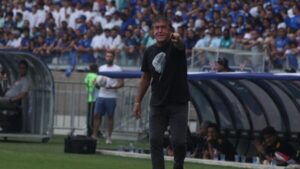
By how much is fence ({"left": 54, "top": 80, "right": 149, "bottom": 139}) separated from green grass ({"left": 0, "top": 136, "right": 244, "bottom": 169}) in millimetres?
6341

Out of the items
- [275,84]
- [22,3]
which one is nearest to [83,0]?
[22,3]

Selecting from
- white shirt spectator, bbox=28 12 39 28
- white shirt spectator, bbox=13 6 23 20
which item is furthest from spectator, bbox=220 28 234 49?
white shirt spectator, bbox=13 6 23 20

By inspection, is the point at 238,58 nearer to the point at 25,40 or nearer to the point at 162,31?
the point at 25,40

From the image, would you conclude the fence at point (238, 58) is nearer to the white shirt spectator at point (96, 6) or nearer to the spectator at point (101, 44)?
the spectator at point (101, 44)

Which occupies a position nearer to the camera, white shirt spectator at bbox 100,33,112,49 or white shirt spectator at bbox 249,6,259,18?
white shirt spectator at bbox 249,6,259,18

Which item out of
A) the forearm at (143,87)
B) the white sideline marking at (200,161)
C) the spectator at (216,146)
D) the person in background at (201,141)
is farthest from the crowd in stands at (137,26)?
the forearm at (143,87)

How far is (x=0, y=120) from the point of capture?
75.3 feet

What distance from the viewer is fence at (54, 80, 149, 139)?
89.6ft

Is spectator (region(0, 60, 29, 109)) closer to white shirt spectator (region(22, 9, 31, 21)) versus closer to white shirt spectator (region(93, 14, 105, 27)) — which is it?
white shirt spectator (region(93, 14, 105, 27))

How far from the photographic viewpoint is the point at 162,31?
41.1 ft

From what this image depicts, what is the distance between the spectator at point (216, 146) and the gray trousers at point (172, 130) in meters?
6.39

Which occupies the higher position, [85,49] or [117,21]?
[117,21]

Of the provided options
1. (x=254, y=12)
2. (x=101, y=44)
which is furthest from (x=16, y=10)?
(x=254, y=12)

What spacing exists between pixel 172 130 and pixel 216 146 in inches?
262
